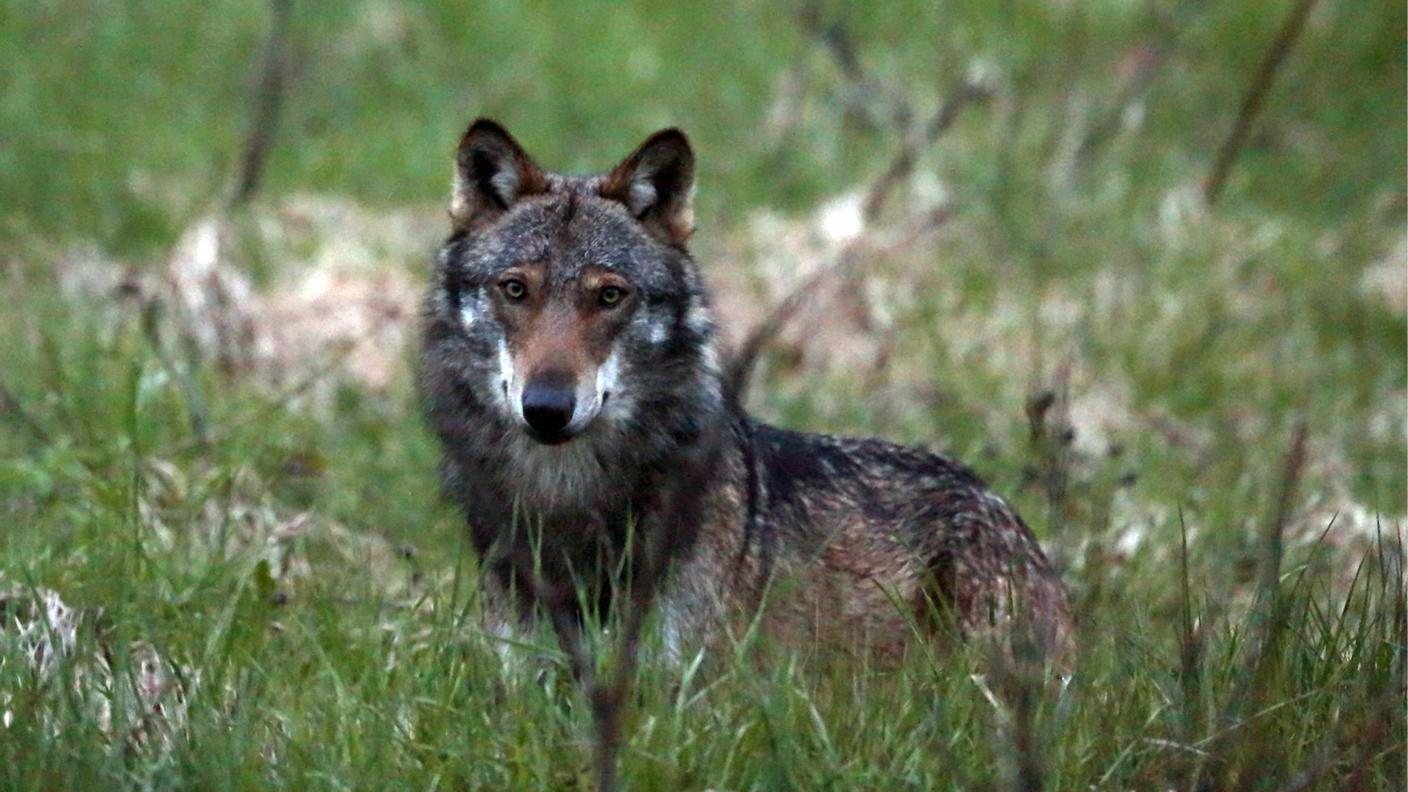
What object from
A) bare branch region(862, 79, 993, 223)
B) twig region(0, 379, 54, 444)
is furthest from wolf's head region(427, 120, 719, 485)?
bare branch region(862, 79, 993, 223)

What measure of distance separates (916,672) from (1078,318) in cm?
581

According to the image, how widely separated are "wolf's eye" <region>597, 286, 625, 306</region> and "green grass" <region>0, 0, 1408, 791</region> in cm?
88

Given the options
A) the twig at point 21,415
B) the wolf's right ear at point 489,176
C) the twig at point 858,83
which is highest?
the twig at point 858,83

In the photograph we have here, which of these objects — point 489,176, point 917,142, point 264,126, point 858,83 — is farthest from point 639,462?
point 858,83

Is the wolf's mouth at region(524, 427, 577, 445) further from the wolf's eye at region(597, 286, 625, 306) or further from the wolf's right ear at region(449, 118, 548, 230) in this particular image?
the wolf's right ear at region(449, 118, 548, 230)

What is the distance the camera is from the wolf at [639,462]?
5.17 meters

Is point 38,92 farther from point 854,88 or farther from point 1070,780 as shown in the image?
point 1070,780

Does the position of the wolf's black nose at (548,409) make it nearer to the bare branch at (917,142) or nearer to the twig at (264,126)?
the bare branch at (917,142)

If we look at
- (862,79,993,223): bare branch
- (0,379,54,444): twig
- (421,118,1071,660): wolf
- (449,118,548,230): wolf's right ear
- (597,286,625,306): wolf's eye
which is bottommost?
(0,379,54,444): twig

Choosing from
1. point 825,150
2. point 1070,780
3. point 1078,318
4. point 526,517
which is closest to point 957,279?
point 1078,318

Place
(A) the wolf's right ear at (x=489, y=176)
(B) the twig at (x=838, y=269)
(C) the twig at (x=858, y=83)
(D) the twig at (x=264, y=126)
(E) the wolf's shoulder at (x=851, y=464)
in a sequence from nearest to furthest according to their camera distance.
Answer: (A) the wolf's right ear at (x=489, y=176) < (E) the wolf's shoulder at (x=851, y=464) < (B) the twig at (x=838, y=269) < (D) the twig at (x=264, y=126) < (C) the twig at (x=858, y=83)

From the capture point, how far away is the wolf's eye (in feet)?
17.4

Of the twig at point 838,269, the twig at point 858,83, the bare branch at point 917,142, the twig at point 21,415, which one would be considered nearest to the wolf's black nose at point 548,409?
the twig at point 21,415

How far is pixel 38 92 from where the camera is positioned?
41.9 ft
